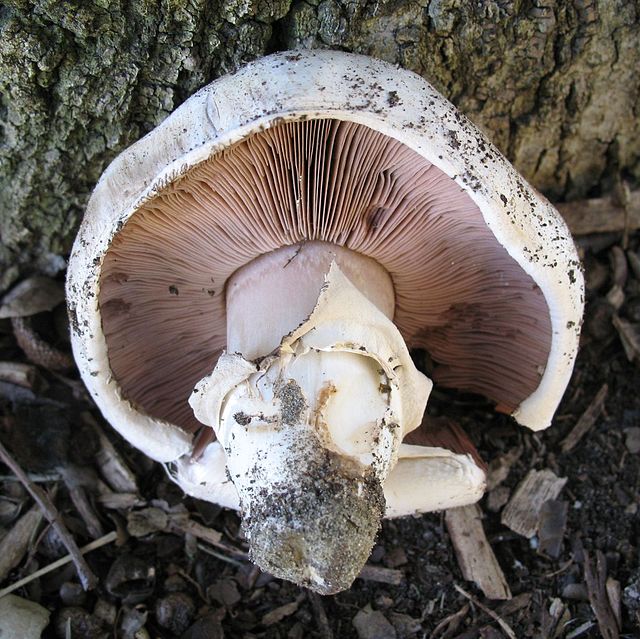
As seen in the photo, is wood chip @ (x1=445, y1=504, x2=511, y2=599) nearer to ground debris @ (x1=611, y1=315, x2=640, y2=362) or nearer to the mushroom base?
the mushroom base

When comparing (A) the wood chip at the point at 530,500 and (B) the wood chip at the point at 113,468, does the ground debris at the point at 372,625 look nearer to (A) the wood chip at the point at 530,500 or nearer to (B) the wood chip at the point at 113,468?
(A) the wood chip at the point at 530,500

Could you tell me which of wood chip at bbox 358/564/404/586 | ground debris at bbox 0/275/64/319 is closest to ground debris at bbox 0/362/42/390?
ground debris at bbox 0/275/64/319

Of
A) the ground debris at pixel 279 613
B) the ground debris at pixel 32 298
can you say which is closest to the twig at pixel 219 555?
the ground debris at pixel 279 613

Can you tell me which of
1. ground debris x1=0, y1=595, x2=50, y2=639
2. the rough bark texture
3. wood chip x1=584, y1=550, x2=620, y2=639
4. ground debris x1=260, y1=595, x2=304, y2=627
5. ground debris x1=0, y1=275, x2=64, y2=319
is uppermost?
the rough bark texture

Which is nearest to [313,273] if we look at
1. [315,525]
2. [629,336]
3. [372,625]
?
[315,525]

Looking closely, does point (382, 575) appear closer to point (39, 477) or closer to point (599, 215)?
point (39, 477)

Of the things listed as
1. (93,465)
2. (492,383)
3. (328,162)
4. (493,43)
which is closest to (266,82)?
(328,162)
